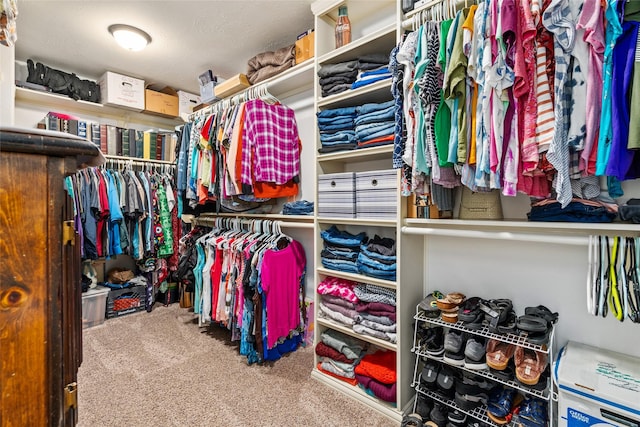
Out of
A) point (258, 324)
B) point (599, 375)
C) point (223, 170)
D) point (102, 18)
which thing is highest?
point (102, 18)

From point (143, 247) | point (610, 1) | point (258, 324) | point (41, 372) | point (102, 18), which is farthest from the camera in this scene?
point (143, 247)

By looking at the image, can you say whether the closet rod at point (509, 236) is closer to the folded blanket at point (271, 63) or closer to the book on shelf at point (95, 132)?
the folded blanket at point (271, 63)

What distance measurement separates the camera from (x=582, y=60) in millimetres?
1027

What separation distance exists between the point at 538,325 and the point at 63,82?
4116 millimetres

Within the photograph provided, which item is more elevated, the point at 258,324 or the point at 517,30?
the point at 517,30

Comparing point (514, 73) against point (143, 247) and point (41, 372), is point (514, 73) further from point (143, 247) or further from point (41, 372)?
point (143, 247)

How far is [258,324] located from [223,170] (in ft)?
3.87

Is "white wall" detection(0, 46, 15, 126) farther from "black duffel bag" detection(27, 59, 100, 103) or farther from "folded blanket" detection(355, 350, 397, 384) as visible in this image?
"folded blanket" detection(355, 350, 397, 384)

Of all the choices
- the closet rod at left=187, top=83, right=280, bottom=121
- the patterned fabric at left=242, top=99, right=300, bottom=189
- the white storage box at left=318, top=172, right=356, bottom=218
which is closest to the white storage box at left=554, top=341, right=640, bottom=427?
the white storage box at left=318, top=172, right=356, bottom=218

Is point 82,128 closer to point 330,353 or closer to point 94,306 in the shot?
point 94,306

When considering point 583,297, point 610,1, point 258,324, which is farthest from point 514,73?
point 258,324

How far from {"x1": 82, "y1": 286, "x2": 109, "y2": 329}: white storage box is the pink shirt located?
1951 millimetres

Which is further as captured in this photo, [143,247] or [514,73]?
[143,247]

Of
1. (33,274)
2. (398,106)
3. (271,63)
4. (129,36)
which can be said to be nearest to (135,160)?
(129,36)
